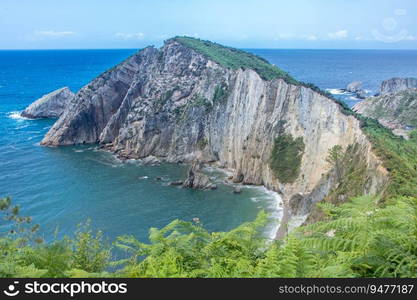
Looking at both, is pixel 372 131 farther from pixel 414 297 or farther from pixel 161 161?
Result: pixel 414 297

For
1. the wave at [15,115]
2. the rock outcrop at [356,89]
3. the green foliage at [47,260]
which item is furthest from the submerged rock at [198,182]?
the rock outcrop at [356,89]

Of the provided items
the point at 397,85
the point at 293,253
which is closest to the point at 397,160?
the point at 293,253

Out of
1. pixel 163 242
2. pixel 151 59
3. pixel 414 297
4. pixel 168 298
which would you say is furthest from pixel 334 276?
pixel 151 59

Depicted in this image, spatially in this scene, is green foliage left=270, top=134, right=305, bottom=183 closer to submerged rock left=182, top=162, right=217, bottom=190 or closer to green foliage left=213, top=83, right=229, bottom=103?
submerged rock left=182, top=162, right=217, bottom=190

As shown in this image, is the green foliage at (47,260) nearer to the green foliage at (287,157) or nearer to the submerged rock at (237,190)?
the submerged rock at (237,190)

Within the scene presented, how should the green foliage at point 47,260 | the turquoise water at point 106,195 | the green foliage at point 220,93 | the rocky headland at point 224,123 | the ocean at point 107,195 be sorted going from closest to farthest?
the green foliage at point 47,260 < the ocean at point 107,195 < the turquoise water at point 106,195 < the rocky headland at point 224,123 < the green foliage at point 220,93

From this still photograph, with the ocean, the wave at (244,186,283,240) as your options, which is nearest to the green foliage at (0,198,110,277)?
the ocean

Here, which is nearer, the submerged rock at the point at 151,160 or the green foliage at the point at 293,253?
the green foliage at the point at 293,253
